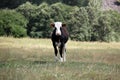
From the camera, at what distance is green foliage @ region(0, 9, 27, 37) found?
57.5 m

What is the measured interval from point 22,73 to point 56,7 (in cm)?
4989

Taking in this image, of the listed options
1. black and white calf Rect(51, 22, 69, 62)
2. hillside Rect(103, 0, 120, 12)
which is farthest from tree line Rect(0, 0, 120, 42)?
black and white calf Rect(51, 22, 69, 62)

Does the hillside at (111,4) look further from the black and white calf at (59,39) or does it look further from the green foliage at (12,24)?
the black and white calf at (59,39)

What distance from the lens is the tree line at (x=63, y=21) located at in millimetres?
57875

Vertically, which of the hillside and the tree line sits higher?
the tree line

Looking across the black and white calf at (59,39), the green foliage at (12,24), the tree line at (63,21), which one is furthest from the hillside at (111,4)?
the black and white calf at (59,39)

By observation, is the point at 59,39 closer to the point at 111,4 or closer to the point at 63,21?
the point at 63,21

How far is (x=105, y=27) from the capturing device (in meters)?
58.5

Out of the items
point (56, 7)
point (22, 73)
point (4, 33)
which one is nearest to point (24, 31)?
point (4, 33)

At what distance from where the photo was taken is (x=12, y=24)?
58.0 m

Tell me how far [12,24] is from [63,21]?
6849 millimetres

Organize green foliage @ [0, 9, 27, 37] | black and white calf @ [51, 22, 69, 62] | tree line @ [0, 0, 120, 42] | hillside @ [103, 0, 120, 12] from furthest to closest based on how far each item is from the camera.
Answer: hillside @ [103, 0, 120, 12] → tree line @ [0, 0, 120, 42] → green foliage @ [0, 9, 27, 37] → black and white calf @ [51, 22, 69, 62]

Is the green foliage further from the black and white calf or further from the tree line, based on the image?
the black and white calf

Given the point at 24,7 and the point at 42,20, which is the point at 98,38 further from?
the point at 24,7
